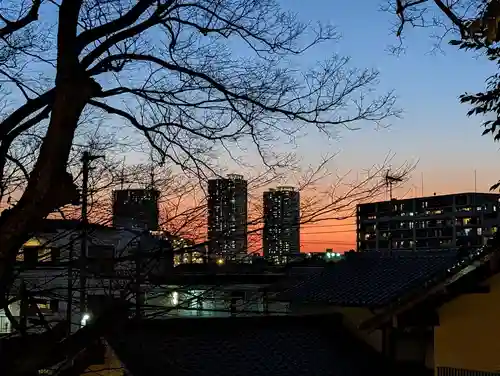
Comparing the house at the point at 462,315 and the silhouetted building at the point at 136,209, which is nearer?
the silhouetted building at the point at 136,209

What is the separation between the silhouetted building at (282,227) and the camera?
453 cm

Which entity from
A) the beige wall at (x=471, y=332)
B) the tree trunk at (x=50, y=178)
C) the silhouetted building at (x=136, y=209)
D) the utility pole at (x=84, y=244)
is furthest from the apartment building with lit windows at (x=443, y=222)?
the tree trunk at (x=50, y=178)

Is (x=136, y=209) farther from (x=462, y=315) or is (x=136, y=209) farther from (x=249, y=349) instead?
(x=249, y=349)

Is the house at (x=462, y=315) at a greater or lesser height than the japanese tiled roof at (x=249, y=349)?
greater

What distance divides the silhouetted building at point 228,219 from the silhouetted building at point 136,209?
0.50 metres

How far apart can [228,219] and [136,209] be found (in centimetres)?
107

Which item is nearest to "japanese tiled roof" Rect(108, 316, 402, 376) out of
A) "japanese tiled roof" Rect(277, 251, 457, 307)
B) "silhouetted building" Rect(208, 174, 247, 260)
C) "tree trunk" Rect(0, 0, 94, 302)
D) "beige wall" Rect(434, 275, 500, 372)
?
"japanese tiled roof" Rect(277, 251, 457, 307)

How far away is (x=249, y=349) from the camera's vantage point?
13523mm

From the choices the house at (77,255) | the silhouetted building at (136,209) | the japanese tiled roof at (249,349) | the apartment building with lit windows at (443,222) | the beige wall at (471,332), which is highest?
the apartment building with lit windows at (443,222)

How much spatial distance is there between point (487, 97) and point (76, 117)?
24.1 feet

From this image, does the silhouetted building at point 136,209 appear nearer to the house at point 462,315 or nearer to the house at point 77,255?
the house at point 77,255

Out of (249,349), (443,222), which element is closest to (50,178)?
(249,349)

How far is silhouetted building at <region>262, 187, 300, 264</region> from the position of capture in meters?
4.53

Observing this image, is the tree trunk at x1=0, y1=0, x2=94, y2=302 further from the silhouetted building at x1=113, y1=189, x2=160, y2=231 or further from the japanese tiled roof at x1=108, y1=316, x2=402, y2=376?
the japanese tiled roof at x1=108, y1=316, x2=402, y2=376
